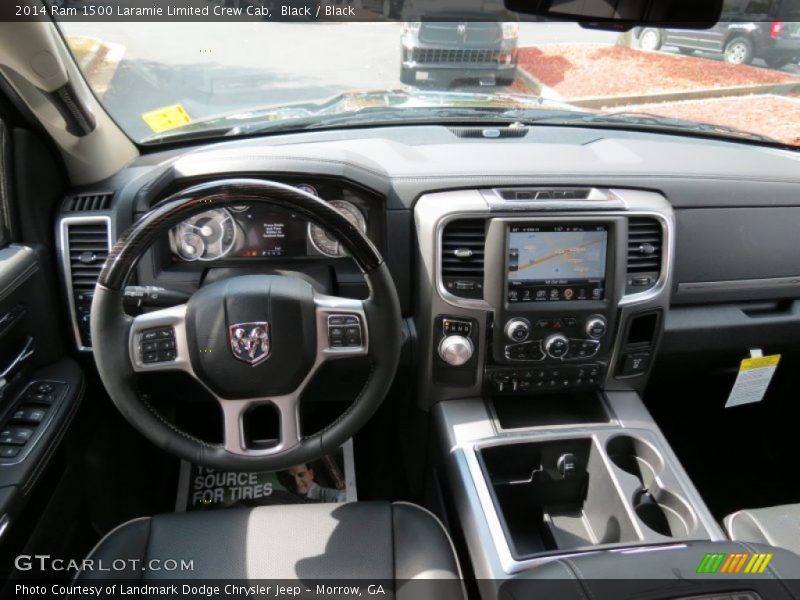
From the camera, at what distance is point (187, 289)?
2053 mm

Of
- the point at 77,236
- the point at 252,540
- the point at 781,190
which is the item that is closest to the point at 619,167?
the point at 781,190

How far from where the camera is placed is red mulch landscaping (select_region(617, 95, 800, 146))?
8.91 ft

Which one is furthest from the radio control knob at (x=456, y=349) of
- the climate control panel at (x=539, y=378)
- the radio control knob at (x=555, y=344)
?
the radio control knob at (x=555, y=344)

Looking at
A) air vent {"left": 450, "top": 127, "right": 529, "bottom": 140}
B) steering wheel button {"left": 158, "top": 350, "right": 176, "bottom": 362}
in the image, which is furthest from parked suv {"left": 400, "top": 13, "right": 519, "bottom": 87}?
steering wheel button {"left": 158, "top": 350, "right": 176, "bottom": 362}

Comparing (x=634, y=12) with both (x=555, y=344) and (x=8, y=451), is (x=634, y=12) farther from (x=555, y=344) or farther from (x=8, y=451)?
(x=8, y=451)

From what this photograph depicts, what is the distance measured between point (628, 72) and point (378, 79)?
4.65 feet

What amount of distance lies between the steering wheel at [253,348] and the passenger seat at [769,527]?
3.55 feet

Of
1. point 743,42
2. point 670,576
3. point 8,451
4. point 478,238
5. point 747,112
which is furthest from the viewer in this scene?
point 743,42

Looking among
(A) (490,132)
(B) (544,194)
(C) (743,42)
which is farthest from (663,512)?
(C) (743,42)

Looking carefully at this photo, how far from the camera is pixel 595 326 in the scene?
2.06 metres

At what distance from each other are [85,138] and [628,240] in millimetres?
1790

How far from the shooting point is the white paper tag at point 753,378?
2.49m

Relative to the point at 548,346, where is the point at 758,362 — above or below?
below

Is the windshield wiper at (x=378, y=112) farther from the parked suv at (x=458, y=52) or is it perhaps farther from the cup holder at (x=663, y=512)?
the cup holder at (x=663, y=512)
